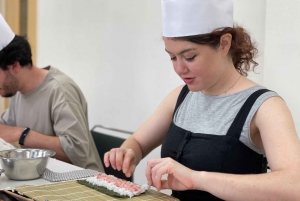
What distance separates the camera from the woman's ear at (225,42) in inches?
48.0

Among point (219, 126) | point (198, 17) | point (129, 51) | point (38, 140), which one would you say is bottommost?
point (38, 140)

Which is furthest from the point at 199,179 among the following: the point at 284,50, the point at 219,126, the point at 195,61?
the point at 284,50

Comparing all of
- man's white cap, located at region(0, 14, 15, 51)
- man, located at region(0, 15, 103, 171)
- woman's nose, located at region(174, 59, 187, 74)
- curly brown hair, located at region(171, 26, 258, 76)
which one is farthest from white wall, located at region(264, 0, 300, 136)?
man's white cap, located at region(0, 14, 15, 51)

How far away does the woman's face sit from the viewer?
117cm

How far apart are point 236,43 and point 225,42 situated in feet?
0.19

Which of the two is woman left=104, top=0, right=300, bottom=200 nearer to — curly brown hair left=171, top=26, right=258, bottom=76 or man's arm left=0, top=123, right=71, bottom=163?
curly brown hair left=171, top=26, right=258, bottom=76

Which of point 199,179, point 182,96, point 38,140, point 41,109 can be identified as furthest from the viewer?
point 41,109

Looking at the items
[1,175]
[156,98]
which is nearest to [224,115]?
[1,175]

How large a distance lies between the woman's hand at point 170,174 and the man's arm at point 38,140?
896mm

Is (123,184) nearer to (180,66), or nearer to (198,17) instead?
(180,66)

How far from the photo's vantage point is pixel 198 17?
1195 mm

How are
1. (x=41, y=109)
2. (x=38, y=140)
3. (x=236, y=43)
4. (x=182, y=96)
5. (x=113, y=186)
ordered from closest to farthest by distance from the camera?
(x=113, y=186) < (x=236, y=43) < (x=182, y=96) < (x=38, y=140) < (x=41, y=109)

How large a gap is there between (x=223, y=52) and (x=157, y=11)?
1253 millimetres

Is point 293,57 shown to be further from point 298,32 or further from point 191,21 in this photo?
point 191,21
